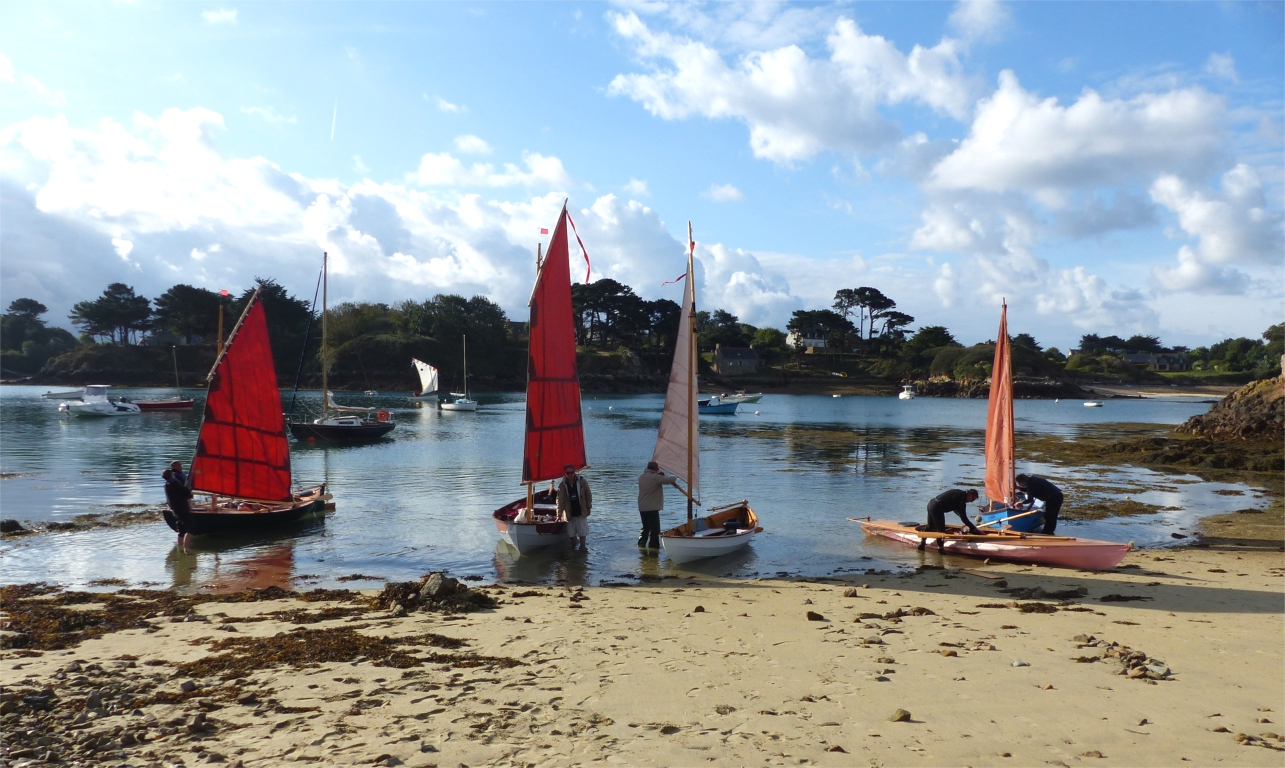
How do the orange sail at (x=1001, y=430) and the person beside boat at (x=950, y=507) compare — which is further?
the orange sail at (x=1001, y=430)

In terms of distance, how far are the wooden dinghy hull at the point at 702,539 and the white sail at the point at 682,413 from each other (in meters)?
0.93

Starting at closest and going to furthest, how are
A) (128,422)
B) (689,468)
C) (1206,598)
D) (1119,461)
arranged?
(1206,598) < (689,468) < (1119,461) < (128,422)

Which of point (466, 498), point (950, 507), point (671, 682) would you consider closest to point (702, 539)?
point (950, 507)

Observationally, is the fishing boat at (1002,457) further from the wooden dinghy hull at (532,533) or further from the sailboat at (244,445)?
the sailboat at (244,445)

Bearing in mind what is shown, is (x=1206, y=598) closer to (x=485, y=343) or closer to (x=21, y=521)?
(x=21, y=521)

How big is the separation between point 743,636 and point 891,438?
1927 inches

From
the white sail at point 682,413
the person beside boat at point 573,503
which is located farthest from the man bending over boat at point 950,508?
the person beside boat at point 573,503

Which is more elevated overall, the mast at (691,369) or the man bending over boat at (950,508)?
the mast at (691,369)

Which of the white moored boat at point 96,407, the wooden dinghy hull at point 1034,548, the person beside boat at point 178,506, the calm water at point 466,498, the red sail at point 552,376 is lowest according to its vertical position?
the calm water at point 466,498

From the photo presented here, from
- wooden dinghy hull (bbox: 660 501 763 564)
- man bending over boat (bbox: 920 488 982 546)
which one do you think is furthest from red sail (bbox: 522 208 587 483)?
man bending over boat (bbox: 920 488 982 546)

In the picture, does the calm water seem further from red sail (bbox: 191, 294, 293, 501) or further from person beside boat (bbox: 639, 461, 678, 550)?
red sail (bbox: 191, 294, 293, 501)

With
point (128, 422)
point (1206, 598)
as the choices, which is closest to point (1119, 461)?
point (1206, 598)

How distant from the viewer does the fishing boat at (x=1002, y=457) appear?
18188mm

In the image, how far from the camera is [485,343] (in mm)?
137750
